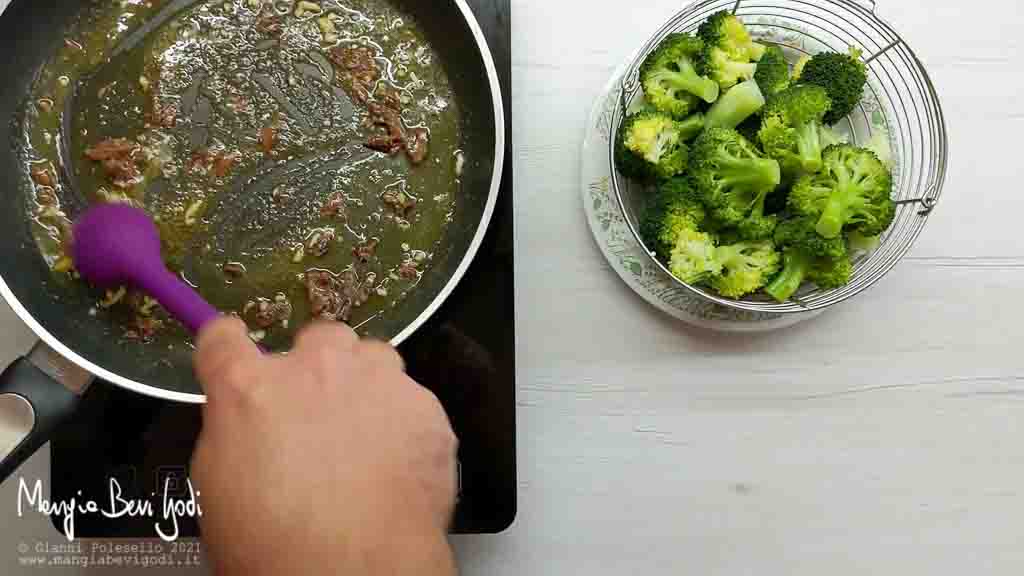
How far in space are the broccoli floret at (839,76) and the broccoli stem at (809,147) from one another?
0.16 ft

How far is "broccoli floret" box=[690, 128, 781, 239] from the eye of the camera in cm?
90

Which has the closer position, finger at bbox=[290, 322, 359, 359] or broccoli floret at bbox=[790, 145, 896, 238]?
finger at bbox=[290, 322, 359, 359]

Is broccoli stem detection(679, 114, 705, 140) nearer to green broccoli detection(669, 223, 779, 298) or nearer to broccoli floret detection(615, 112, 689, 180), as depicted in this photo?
broccoli floret detection(615, 112, 689, 180)

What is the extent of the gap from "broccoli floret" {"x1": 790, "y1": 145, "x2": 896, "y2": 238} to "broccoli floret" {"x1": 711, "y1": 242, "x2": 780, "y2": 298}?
0.07 m

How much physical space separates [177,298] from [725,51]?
0.73m

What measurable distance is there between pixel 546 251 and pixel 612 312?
0.41ft

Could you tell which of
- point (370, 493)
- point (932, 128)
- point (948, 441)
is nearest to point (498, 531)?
point (370, 493)

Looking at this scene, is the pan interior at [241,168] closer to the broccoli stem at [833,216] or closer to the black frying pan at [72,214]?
the black frying pan at [72,214]

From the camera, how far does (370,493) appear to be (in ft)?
2.19

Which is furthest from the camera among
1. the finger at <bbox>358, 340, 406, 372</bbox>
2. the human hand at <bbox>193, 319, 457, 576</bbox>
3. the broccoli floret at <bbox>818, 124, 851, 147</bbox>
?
the broccoli floret at <bbox>818, 124, 851, 147</bbox>

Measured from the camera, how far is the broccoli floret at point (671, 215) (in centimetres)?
91
